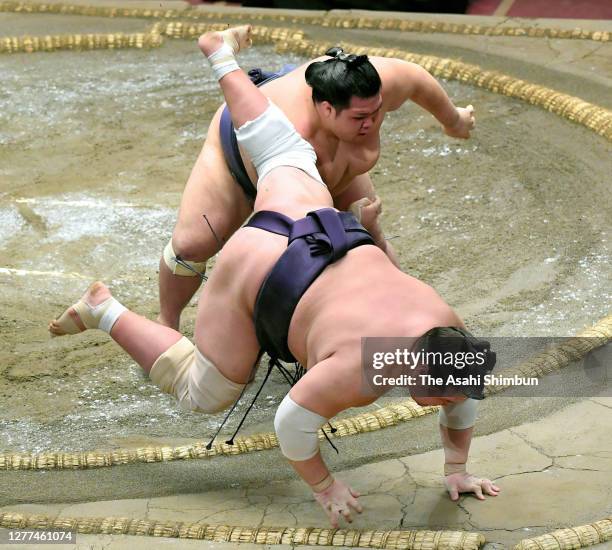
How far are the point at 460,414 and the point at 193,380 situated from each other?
611mm

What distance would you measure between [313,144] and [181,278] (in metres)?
0.63

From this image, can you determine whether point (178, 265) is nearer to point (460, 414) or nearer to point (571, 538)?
point (460, 414)

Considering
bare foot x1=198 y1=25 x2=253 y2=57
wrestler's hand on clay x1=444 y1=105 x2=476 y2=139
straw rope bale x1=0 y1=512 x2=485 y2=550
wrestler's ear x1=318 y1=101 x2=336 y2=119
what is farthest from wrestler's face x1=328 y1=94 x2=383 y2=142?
straw rope bale x1=0 y1=512 x2=485 y2=550

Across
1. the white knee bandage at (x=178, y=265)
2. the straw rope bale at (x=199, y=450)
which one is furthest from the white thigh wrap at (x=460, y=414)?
the white knee bandage at (x=178, y=265)

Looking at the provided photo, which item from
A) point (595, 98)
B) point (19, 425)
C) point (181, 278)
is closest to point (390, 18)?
point (595, 98)

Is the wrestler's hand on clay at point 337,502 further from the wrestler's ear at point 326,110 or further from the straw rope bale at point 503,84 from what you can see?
the straw rope bale at point 503,84

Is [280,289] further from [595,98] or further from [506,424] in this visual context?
[595,98]

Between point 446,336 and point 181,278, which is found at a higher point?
point 446,336

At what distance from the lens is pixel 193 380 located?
266 cm

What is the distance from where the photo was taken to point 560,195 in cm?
410

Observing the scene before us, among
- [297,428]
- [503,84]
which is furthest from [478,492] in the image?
[503,84]

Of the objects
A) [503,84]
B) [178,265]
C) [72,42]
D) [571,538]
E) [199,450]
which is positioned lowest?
[72,42]

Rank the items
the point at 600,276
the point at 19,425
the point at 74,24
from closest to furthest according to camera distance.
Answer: the point at 19,425, the point at 600,276, the point at 74,24

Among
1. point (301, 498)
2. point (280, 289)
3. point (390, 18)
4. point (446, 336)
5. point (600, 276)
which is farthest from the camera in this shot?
point (390, 18)
